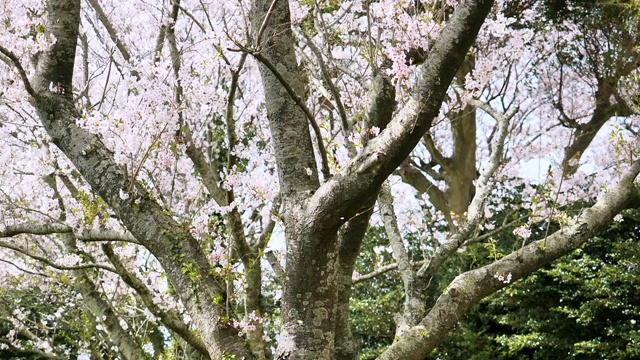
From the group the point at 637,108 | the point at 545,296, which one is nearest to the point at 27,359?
the point at 545,296

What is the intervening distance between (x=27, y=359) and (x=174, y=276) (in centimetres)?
812

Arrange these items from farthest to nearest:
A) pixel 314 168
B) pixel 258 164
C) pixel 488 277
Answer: pixel 258 164, pixel 488 277, pixel 314 168

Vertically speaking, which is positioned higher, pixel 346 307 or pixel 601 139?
pixel 601 139

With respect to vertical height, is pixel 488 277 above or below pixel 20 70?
below

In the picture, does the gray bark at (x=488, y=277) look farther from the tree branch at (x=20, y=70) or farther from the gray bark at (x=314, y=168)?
the tree branch at (x=20, y=70)

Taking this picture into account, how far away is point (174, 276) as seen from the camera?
8.55 feet

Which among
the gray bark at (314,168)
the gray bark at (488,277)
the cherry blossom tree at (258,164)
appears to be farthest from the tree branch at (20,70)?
the gray bark at (488,277)

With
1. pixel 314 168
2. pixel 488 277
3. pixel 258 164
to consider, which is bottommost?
pixel 488 277

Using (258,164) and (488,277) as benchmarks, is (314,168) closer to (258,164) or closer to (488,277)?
(488,277)

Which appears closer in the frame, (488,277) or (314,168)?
(314,168)

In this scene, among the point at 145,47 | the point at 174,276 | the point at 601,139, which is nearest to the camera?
the point at 174,276

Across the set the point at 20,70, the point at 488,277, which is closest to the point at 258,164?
the point at 488,277

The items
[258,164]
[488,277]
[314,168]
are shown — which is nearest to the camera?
[314,168]

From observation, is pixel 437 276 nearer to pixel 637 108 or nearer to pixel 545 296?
pixel 545 296
